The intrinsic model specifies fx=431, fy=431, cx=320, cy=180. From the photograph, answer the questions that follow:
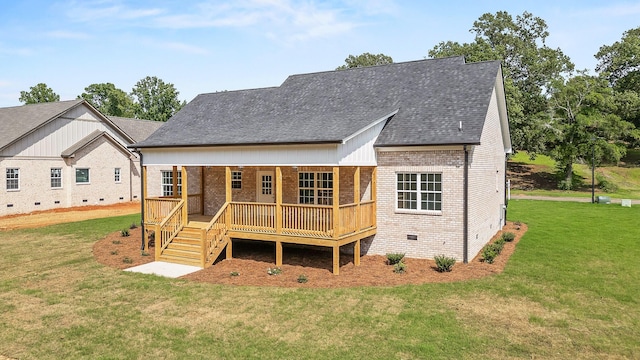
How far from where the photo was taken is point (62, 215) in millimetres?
28906

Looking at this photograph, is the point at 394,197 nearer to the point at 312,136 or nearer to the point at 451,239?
the point at 451,239

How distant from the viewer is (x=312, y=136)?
14.4 metres

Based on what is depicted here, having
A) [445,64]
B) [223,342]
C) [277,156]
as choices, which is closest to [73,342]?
[223,342]

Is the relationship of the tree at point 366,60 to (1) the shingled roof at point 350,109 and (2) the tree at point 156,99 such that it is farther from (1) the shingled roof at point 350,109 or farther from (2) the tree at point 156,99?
(1) the shingled roof at point 350,109

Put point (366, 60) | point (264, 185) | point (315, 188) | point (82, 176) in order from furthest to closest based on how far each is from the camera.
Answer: point (366, 60) → point (82, 176) → point (264, 185) → point (315, 188)

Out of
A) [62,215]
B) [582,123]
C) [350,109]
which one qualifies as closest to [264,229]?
[350,109]

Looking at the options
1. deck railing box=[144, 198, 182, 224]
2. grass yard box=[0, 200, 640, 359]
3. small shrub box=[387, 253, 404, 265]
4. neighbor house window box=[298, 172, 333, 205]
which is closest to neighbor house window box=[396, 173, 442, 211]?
small shrub box=[387, 253, 404, 265]

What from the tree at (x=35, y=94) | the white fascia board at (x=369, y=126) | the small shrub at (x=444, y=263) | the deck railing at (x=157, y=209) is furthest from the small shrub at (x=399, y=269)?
the tree at (x=35, y=94)

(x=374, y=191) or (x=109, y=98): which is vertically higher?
(x=109, y=98)

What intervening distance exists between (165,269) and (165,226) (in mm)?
2465

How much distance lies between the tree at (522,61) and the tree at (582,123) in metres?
1.81

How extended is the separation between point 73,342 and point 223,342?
3116 millimetres

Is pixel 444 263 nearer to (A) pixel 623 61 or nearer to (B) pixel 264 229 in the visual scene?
(B) pixel 264 229

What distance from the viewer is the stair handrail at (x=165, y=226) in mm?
16328
